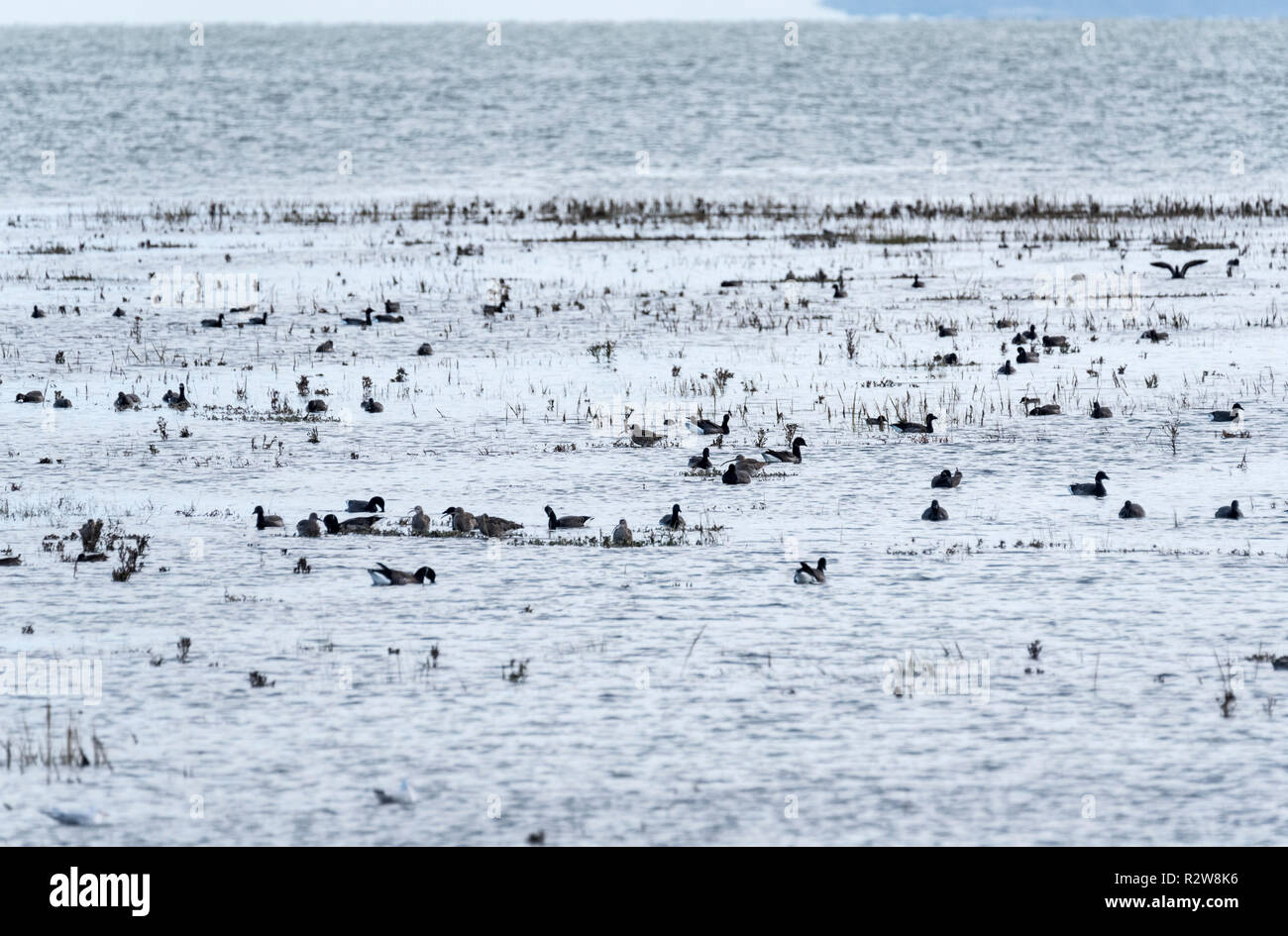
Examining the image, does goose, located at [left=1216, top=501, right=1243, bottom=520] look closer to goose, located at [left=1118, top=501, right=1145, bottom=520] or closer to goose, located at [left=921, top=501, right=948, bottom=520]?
goose, located at [left=1118, top=501, right=1145, bottom=520]

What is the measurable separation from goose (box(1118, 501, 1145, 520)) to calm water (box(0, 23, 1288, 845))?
0.69 feet

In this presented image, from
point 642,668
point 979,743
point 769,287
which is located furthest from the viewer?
point 769,287

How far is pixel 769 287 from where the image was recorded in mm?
31516

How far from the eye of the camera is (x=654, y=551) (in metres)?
13.5

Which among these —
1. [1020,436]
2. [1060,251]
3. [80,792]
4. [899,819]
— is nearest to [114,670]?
[80,792]

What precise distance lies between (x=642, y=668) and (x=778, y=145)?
74124 millimetres

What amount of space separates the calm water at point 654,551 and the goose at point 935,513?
0.45ft

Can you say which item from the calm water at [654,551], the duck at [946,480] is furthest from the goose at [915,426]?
the duck at [946,480]

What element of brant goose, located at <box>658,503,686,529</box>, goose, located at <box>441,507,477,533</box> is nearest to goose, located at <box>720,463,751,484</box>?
brant goose, located at <box>658,503,686,529</box>

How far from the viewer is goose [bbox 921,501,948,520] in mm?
14344

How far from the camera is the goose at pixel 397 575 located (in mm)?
Answer: 12146

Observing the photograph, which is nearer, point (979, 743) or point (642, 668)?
point (979, 743)

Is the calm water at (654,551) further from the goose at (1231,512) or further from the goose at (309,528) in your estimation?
the goose at (309,528)
